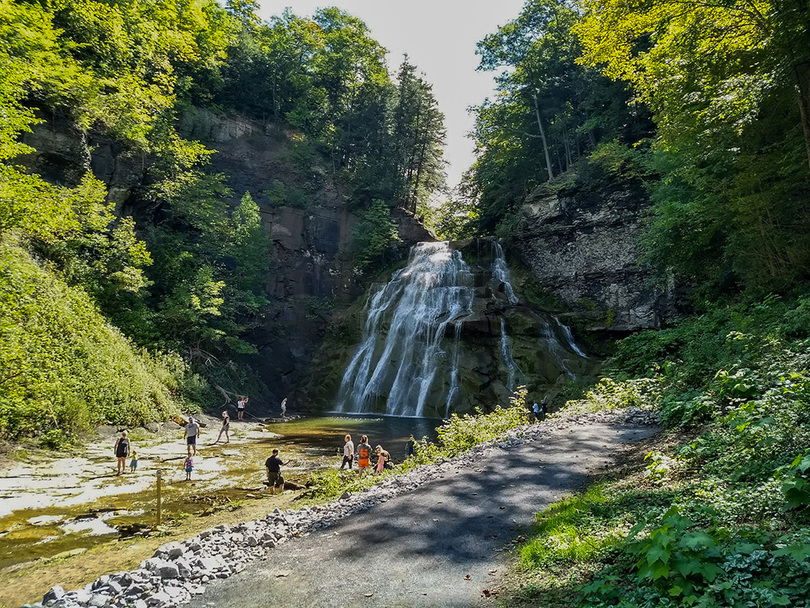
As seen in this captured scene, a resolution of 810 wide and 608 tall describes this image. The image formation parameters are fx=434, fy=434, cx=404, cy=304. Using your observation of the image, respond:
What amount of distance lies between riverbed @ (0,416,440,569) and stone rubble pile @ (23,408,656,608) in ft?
7.77

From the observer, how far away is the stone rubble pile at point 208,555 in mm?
4289

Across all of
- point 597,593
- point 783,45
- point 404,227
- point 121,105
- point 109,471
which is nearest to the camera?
point 597,593

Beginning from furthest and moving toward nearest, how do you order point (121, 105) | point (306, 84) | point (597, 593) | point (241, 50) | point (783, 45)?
1. point (306, 84)
2. point (241, 50)
3. point (121, 105)
4. point (783, 45)
5. point (597, 593)

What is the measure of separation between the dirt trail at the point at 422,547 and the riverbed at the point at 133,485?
3645 millimetres

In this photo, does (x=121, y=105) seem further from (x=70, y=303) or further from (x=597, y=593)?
(x=597, y=593)

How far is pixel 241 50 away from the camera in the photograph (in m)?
38.8

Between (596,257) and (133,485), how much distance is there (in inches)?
983

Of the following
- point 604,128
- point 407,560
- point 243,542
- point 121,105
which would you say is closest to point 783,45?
point 407,560

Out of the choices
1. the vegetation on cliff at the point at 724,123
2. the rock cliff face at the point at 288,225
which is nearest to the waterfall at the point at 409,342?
the rock cliff face at the point at 288,225

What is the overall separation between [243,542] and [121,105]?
77.6ft

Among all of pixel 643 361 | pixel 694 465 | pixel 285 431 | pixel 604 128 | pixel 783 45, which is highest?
pixel 604 128

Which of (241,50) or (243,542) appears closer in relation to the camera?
(243,542)

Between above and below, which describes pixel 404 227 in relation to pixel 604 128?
below

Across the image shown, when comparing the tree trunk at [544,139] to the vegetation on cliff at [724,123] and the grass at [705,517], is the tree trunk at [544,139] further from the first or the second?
the grass at [705,517]
